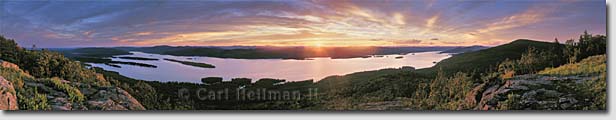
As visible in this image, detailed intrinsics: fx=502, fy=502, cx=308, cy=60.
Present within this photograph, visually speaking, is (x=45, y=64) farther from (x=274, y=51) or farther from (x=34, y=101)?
(x=274, y=51)

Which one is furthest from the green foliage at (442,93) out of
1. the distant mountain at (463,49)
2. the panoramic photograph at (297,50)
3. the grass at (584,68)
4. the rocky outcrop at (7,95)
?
the rocky outcrop at (7,95)

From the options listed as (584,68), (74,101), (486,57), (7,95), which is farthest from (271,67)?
(584,68)

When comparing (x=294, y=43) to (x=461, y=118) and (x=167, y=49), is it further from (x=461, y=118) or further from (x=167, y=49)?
(x=461, y=118)

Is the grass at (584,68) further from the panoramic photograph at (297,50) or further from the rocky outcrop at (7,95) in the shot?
the rocky outcrop at (7,95)

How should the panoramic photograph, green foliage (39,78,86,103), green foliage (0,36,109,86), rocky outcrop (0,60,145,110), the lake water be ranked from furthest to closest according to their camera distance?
the lake water, green foliage (0,36,109,86), the panoramic photograph, green foliage (39,78,86,103), rocky outcrop (0,60,145,110)

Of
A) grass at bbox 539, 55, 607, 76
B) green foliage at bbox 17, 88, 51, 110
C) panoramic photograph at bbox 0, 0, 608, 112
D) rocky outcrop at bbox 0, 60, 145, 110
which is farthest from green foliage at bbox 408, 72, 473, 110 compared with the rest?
green foliage at bbox 17, 88, 51, 110

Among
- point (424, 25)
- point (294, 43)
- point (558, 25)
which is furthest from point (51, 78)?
point (558, 25)

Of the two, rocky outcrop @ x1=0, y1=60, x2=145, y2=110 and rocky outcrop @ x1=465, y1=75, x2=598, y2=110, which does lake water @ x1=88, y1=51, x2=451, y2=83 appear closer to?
rocky outcrop @ x1=0, y1=60, x2=145, y2=110

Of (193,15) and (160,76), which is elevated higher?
(193,15)
